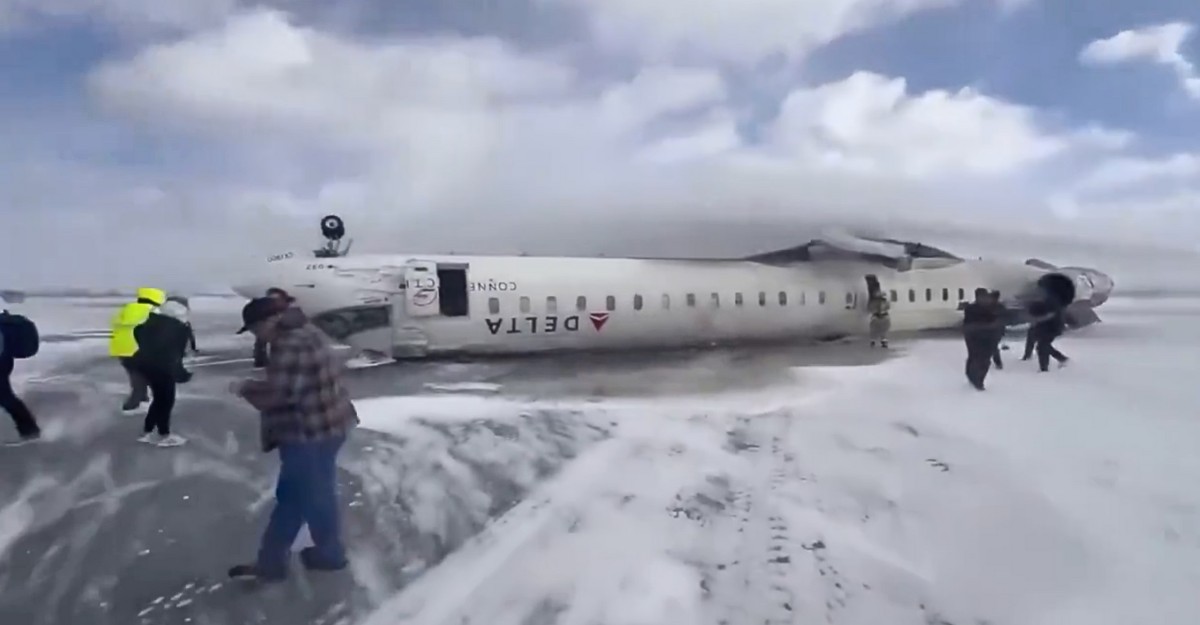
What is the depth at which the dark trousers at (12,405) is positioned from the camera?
1791mm

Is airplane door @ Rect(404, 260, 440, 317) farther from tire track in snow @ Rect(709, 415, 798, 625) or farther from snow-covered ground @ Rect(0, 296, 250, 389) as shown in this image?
tire track in snow @ Rect(709, 415, 798, 625)

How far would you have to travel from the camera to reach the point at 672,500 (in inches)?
62.8

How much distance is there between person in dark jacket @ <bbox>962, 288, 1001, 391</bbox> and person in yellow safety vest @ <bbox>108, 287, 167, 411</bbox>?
2034 mm

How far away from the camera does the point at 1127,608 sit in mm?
1376

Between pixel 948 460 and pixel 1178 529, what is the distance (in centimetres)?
43

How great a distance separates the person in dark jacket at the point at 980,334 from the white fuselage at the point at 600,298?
4cm

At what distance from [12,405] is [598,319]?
6.46 feet

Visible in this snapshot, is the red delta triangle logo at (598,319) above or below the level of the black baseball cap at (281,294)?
below

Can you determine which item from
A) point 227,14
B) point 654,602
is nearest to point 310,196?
point 227,14

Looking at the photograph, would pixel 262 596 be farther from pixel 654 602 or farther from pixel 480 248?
pixel 480 248

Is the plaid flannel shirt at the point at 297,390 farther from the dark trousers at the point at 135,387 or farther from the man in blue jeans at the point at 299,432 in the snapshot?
the dark trousers at the point at 135,387

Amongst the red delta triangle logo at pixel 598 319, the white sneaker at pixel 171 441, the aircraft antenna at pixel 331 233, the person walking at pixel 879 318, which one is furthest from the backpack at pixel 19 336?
the person walking at pixel 879 318

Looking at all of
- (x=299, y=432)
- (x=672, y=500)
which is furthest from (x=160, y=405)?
(x=672, y=500)

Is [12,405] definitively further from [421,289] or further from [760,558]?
[760,558]
